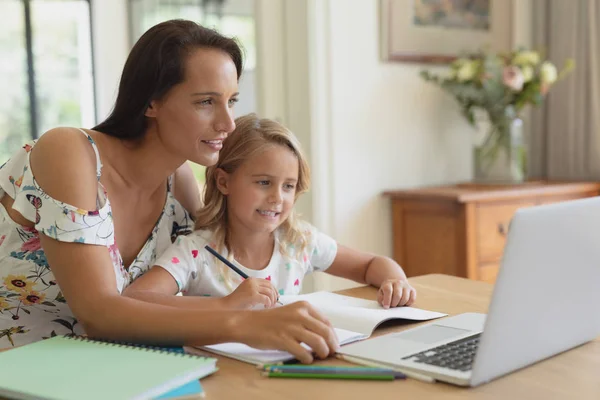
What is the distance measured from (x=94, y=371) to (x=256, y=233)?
0.70 m

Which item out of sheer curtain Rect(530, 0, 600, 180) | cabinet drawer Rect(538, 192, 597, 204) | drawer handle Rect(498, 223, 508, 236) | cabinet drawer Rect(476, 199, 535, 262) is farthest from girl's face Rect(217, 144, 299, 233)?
sheer curtain Rect(530, 0, 600, 180)

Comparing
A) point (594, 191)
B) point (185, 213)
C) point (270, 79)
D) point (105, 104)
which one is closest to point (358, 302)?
point (185, 213)

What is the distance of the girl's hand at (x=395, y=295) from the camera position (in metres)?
1.36

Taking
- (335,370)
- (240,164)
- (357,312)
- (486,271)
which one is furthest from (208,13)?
(335,370)

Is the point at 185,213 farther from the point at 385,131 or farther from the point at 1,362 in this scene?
the point at 385,131

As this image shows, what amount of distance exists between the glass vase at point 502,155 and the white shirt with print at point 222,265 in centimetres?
170

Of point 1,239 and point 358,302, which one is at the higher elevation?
point 1,239

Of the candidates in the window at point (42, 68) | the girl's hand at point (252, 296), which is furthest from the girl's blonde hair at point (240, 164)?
the window at point (42, 68)

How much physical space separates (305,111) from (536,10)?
142 cm

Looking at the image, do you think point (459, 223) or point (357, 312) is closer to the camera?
A: point (357, 312)

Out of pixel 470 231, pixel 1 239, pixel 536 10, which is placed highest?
pixel 536 10

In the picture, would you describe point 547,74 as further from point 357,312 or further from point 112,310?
point 112,310

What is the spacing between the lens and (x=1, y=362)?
0.97 metres

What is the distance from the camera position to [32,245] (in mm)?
1388
